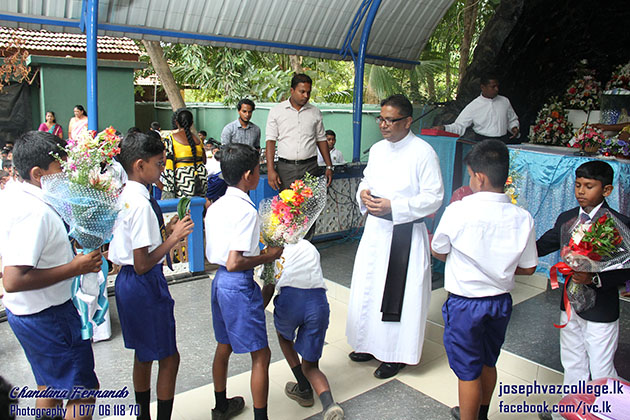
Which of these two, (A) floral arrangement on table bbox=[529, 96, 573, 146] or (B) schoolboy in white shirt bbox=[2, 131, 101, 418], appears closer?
(B) schoolboy in white shirt bbox=[2, 131, 101, 418]

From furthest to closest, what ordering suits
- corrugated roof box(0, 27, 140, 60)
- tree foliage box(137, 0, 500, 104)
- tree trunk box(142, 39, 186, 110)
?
tree foliage box(137, 0, 500, 104) → corrugated roof box(0, 27, 140, 60) → tree trunk box(142, 39, 186, 110)

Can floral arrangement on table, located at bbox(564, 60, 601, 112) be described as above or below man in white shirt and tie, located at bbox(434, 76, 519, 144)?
above

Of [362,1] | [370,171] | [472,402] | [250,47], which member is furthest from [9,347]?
[362,1]

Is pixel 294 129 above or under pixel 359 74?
under

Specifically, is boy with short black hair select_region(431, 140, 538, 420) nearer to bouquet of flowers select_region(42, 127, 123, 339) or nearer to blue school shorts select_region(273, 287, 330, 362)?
blue school shorts select_region(273, 287, 330, 362)

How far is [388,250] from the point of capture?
3861 millimetres

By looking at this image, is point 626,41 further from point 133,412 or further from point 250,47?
point 133,412

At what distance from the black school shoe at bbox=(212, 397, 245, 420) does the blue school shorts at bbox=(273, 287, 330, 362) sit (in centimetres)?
53

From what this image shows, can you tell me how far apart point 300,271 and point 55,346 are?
1.37 m

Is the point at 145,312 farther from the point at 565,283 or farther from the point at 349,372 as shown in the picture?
the point at 565,283

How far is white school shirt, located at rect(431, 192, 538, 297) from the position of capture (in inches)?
107

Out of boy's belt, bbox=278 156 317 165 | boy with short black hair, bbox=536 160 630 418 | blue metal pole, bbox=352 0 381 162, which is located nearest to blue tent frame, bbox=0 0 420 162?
blue metal pole, bbox=352 0 381 162

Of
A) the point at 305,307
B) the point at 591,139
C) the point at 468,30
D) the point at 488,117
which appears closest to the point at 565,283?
the point at 305,307

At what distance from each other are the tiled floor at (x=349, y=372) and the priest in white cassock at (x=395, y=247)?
Answer: 0.73ft
